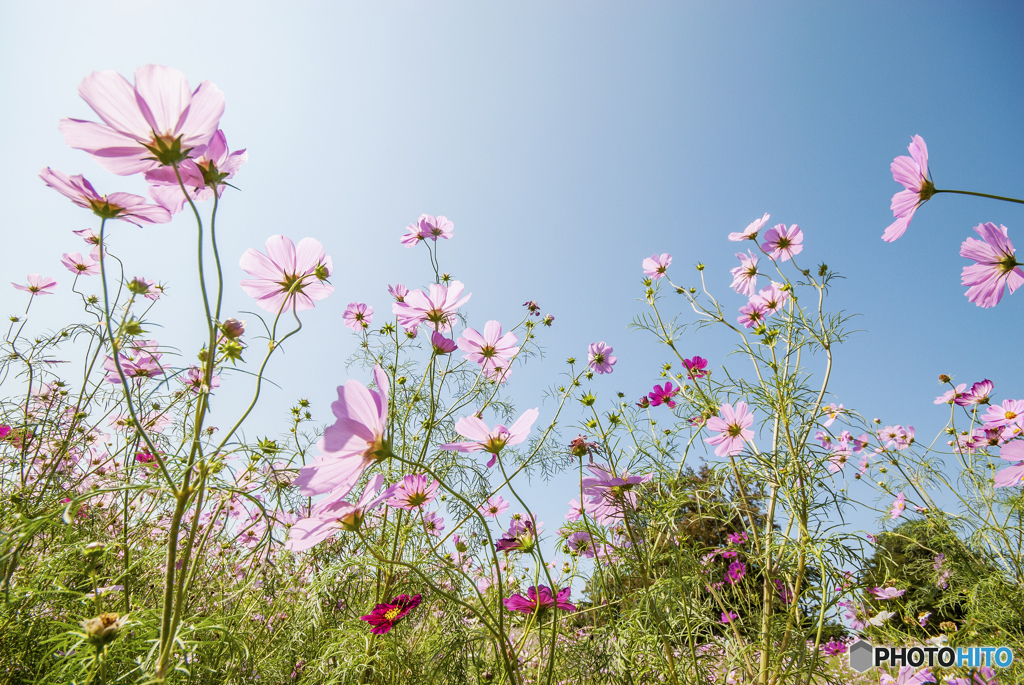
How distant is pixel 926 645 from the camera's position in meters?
1.42

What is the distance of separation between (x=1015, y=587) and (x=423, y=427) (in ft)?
6.30

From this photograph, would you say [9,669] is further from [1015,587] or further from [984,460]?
[984,460]

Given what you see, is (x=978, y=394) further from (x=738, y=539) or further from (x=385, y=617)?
(x=385, y=617)

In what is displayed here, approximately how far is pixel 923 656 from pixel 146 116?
2131mm

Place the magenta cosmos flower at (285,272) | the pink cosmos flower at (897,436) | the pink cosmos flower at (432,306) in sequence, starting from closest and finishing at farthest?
the magenta cosmos flower at (285,272) → the pink cosmos flower at (432,306) → the pink cosmos flower at (897,436)

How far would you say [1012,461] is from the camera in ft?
3.04

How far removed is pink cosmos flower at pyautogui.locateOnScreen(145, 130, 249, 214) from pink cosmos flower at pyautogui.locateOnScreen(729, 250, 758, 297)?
1682 mm

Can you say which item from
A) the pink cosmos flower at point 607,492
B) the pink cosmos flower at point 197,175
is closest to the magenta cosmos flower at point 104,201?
the pink cosmos flower at point 197,175

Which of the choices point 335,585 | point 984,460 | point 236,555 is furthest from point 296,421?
point 984,460

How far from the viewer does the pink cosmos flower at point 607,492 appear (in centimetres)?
81

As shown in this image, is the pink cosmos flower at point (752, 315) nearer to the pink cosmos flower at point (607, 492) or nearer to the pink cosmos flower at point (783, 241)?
the pink cosmos flower at point (783, 241)

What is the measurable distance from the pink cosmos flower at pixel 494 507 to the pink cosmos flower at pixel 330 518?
838mm

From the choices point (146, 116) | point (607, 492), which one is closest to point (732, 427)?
point (607, 492)

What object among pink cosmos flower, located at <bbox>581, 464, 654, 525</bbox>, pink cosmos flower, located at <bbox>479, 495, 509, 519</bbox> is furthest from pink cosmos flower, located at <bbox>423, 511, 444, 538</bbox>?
pink cosmos flower, located at <bbox>581, 464, 654, 525</bbox>
